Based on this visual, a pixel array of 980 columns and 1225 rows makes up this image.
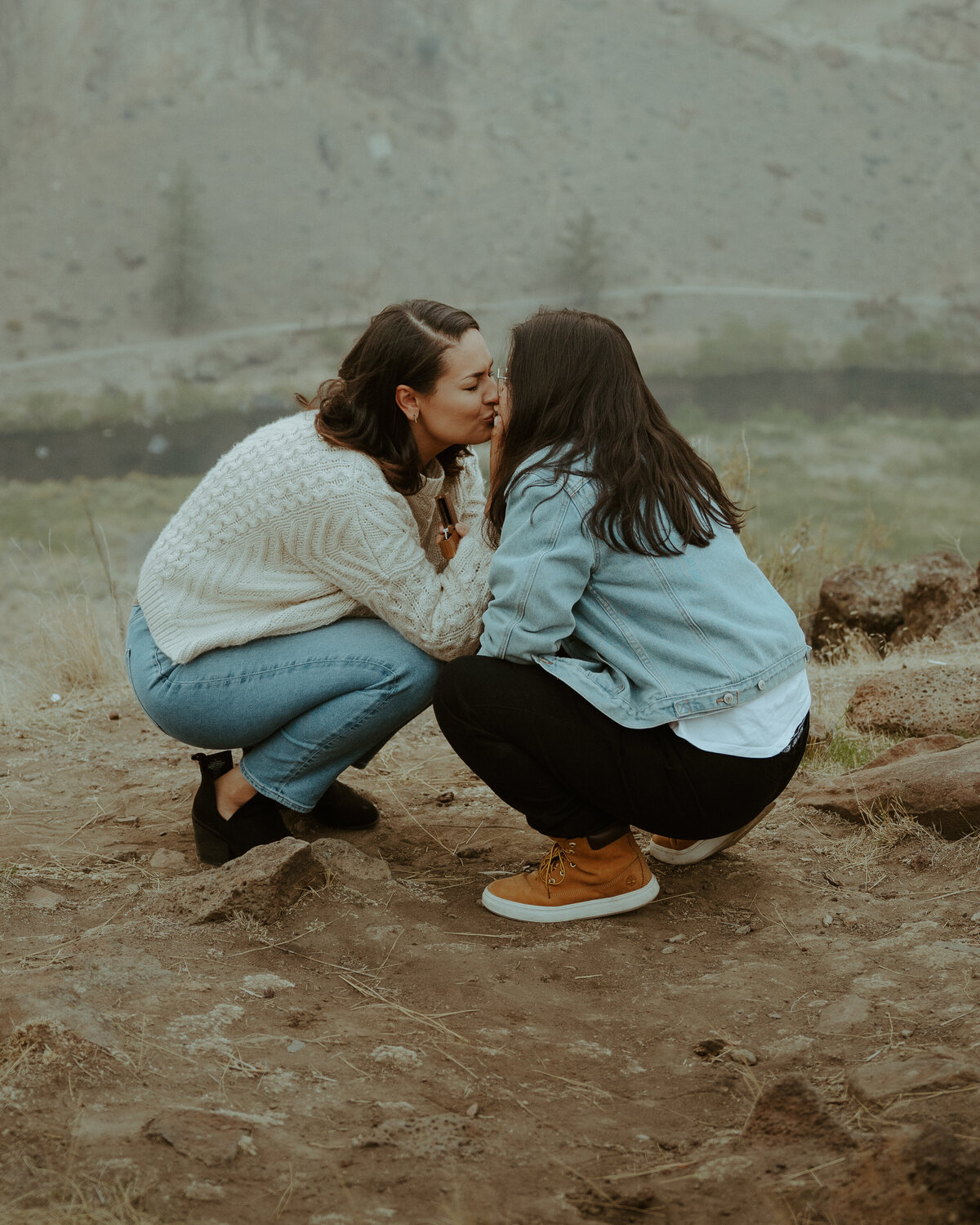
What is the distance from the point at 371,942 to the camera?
215cm

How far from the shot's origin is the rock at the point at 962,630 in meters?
4.50

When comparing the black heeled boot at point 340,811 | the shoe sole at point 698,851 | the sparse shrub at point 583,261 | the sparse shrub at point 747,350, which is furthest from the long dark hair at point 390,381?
the sparse shrub at point 583,261

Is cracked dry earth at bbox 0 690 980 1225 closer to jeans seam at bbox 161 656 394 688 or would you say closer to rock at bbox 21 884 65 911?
rock at bbox 21 884 65 911

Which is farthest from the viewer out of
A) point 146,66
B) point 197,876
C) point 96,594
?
point 146,66

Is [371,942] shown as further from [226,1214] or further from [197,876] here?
[226,1214]

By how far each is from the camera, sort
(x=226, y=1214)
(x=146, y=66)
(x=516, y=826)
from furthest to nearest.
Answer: (x=146, y=66), (x=516, y=826), (x=226, y=1214)

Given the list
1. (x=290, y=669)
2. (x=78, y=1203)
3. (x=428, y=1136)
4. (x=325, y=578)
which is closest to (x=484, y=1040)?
(x=428, y=1136)

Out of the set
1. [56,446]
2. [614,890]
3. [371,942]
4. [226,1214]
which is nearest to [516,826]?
[614,890]

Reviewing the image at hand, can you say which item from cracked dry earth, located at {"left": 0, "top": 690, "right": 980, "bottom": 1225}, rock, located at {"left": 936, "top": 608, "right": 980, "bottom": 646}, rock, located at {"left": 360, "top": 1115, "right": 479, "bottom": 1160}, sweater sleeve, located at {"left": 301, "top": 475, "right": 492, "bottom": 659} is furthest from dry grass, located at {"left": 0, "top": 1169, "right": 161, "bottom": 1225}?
rock, located at {"left": 936, "top": 608, "right": 980, "bottom": 646}

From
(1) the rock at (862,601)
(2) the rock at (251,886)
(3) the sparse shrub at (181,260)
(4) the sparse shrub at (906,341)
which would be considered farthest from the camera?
(4) the sparse shrub at (906,341)

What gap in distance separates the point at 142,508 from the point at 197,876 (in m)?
10.2

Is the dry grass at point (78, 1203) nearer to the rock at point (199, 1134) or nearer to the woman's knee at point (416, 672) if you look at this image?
the rock at point (199, 1134)

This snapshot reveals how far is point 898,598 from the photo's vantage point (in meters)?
4.91

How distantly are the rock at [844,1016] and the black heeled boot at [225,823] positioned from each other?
4.20ft
